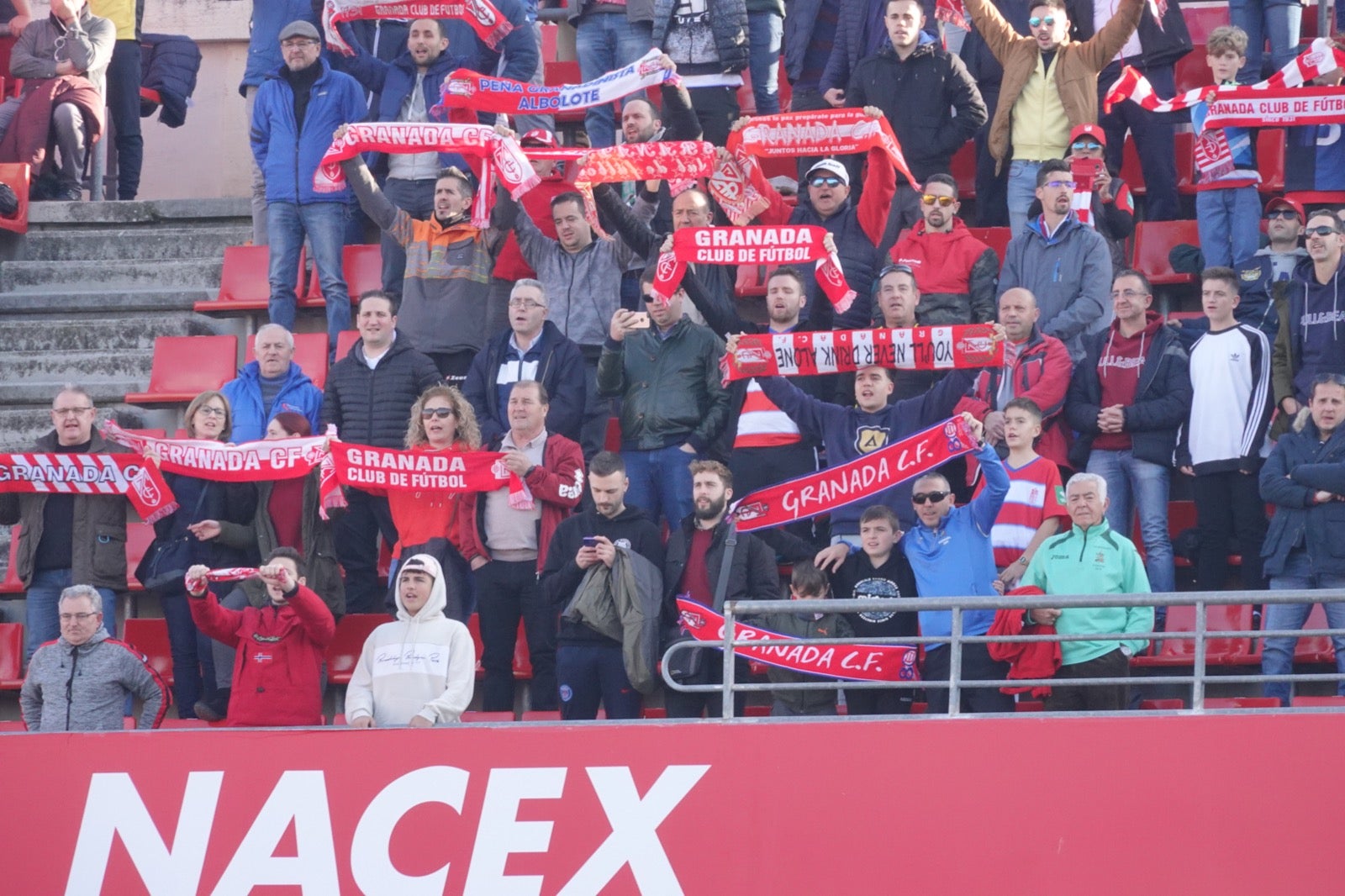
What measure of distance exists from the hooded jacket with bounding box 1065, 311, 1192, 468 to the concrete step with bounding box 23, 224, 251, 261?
21.6 ft

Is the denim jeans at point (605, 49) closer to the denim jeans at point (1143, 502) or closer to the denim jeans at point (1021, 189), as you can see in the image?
the denim jeans at point (1021, 189)

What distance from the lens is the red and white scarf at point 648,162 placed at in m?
11.9

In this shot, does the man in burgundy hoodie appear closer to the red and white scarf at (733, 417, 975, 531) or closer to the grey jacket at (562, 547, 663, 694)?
the red and white scarf at (733, 417, 975, 531)

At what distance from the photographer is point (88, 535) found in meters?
10.9

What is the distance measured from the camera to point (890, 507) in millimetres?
10422

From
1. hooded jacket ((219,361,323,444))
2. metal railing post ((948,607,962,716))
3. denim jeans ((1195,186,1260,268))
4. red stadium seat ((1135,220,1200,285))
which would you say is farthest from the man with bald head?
hooded jacket ((219,361,323,444))

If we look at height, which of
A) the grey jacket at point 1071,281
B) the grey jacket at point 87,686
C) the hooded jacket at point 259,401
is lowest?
the grey jacket at point 87,686

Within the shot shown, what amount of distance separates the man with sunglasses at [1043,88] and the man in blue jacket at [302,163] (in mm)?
3999

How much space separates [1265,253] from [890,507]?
280cm

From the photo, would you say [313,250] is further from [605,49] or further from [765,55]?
[765,55]

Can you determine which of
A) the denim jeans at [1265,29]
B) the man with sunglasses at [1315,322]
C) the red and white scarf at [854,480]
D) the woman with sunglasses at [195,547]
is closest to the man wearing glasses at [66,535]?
the woman with sunglasses at [195,547]

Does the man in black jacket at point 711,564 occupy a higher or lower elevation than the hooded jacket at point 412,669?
higher

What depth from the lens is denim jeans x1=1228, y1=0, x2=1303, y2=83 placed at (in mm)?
13531

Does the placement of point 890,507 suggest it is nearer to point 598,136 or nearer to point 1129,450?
point 1129,450
